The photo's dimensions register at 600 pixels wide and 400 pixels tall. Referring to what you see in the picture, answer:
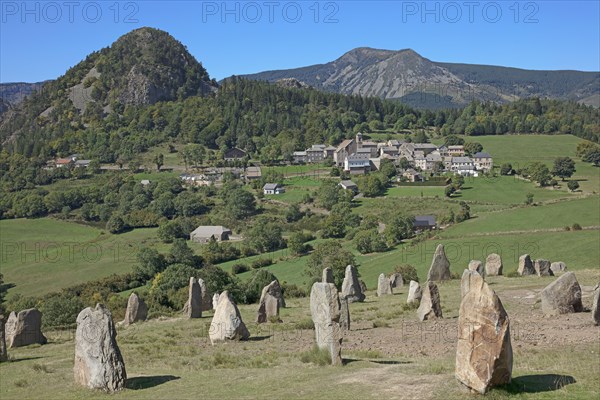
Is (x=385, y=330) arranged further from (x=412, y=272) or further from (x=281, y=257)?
(x=281, y=257)

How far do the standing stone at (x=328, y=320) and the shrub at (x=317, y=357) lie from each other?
13cm

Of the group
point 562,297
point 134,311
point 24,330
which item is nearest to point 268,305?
point 134,311

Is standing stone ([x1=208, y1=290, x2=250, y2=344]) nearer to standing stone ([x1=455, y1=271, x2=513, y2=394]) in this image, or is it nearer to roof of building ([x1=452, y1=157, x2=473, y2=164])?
standing stone ([x1=455, y1=271, x2=513, y2=394])

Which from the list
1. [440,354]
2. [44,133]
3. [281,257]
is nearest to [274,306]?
[440,354]

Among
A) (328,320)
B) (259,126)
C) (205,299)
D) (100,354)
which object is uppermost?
(259,126)

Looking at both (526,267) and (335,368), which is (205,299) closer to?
(335,368)

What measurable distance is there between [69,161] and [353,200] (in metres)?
86.3

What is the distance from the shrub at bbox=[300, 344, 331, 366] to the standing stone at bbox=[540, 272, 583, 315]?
1154 centimetres

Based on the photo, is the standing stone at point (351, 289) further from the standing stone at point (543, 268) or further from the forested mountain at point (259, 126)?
the forested mountain at point (259, 126)

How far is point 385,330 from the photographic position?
25438 millimetres

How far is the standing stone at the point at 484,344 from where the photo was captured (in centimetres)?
1345

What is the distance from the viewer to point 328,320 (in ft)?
59.9

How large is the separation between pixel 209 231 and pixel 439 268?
201 feet

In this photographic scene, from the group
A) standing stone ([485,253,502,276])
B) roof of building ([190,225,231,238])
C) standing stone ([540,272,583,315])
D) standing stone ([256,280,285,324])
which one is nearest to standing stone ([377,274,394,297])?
standing stone ([485,253,502,276])
